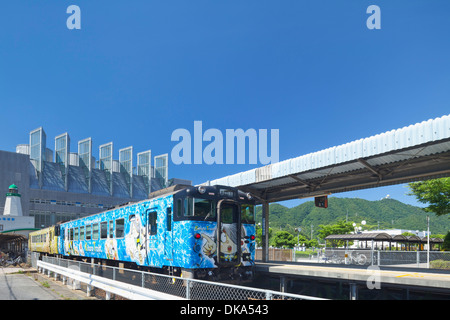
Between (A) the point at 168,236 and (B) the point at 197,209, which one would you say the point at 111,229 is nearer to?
(A) the point at 168,236

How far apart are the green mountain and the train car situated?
142m

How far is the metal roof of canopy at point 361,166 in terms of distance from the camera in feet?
40.0

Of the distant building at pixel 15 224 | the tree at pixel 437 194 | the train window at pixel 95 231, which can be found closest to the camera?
the train window at pixel 95 231

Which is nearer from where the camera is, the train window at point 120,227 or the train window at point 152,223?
the train window at point 152,223

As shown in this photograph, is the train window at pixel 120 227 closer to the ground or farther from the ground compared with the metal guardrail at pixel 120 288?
farther from the ground

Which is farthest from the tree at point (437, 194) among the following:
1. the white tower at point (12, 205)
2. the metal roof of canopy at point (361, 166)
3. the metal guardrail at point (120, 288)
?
the white tower at point (12, 205)

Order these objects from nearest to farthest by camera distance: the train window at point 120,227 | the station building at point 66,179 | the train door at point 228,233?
the train door at point 228,233
the train window at point 120,227
the station building at point 66,179

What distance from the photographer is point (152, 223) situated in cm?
1395

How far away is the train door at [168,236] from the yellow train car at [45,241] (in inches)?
→ 746

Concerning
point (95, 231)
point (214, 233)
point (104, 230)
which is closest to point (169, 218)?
point (214, 233)

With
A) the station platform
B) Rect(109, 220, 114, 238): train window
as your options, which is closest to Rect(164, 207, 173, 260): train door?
the station platform

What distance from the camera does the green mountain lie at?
159125mm

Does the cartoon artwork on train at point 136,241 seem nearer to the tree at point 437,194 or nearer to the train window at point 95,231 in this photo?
the train window at point 95,231

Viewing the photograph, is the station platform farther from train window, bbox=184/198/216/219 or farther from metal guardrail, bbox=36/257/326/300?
train window, bbox=184/198/216/219
